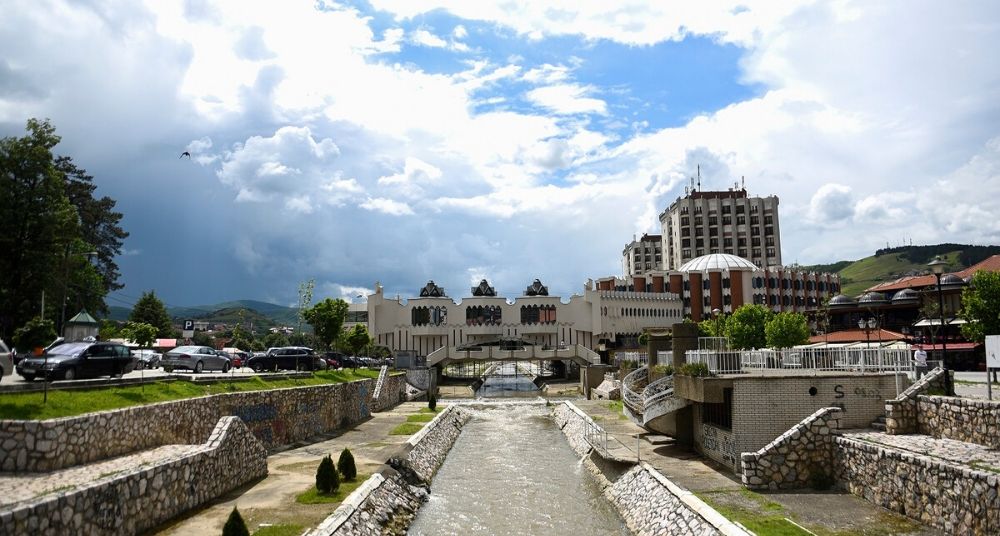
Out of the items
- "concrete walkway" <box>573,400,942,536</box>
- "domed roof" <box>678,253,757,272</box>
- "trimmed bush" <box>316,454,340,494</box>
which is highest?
"domed roof" <box>678,253,757,272</box>

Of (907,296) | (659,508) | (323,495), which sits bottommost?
(659,508)

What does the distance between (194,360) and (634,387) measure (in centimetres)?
2608

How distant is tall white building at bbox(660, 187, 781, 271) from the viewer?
142000 mm

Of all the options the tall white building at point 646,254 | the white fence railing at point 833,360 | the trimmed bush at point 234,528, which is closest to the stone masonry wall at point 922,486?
the white fence railing at point 833,360

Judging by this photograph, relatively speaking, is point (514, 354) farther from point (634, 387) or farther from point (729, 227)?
point (729, 227)

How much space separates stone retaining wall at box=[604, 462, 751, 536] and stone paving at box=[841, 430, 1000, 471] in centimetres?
609

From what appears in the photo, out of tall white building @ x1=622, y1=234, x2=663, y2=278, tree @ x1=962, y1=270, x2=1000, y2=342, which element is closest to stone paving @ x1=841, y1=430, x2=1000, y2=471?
tree @ x1=962, y1=270, x2=1000, y2=342

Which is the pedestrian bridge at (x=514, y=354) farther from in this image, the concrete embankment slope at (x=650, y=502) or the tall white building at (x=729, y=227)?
the tall white building at (x=729, y=227)

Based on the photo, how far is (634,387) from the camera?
131 feet

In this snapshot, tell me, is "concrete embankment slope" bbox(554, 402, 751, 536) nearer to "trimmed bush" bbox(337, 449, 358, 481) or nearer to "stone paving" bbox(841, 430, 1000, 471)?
"stone paving" bbox(841, 430, 1000, 471)

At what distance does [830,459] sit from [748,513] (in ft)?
18.0

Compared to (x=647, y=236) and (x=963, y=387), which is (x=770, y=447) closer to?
(x=963, y=387)

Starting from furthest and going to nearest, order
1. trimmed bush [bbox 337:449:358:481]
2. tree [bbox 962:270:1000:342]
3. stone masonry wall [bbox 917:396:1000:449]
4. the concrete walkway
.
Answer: tree [bbox 962:270:1000:342] → trimmed bush [bbox 337:449:358:481] → stone masonry wall [bbox 917:396:1000:449] → the concrete walkway

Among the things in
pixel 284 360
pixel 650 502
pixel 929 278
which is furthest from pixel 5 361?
pixel 929 278
